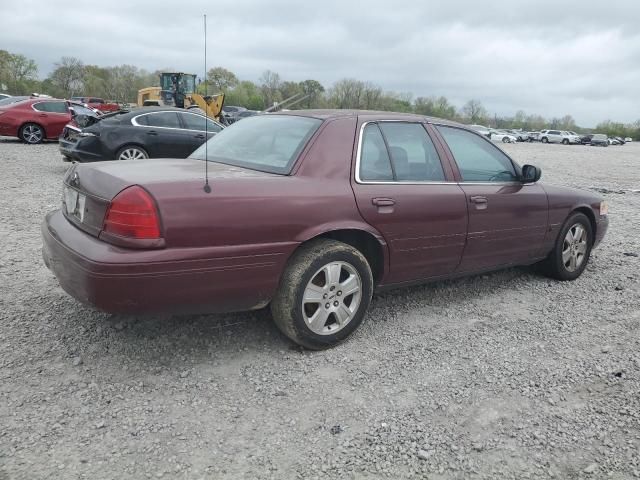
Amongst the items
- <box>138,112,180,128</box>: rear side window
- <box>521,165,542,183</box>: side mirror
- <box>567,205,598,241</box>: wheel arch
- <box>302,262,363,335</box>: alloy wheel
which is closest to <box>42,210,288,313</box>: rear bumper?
<box>302,262,363,335</box>: alloy wheel

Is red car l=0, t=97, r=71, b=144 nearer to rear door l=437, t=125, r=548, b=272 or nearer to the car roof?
the car roof

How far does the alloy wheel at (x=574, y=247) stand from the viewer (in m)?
5.07

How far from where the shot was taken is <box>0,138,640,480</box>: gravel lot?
2395 mm

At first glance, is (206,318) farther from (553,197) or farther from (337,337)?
(553,197)

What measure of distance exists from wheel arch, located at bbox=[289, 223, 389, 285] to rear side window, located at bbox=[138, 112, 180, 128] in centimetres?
764

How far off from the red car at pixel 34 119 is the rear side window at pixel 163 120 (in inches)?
306

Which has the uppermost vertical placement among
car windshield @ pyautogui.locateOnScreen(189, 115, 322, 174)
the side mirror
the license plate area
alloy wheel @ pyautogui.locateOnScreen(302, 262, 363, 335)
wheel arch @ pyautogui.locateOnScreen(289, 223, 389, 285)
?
car windshield @ pyautogui.locateOnScreen(189, 115, 322, 174)

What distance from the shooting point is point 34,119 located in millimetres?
16141

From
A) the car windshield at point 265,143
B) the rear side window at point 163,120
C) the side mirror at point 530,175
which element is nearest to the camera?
the car windshield at point 265,143

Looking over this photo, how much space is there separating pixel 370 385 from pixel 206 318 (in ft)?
4.41

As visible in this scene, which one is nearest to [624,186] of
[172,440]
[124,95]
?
[172,440]

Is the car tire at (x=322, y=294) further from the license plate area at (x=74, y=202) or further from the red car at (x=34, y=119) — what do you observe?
the red car at (x=34, y=119)

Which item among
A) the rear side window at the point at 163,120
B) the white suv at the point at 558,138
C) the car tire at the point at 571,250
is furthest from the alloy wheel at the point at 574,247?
the white suv at the point at 558,138

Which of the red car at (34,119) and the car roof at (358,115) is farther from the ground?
the car roof at (358,115)
